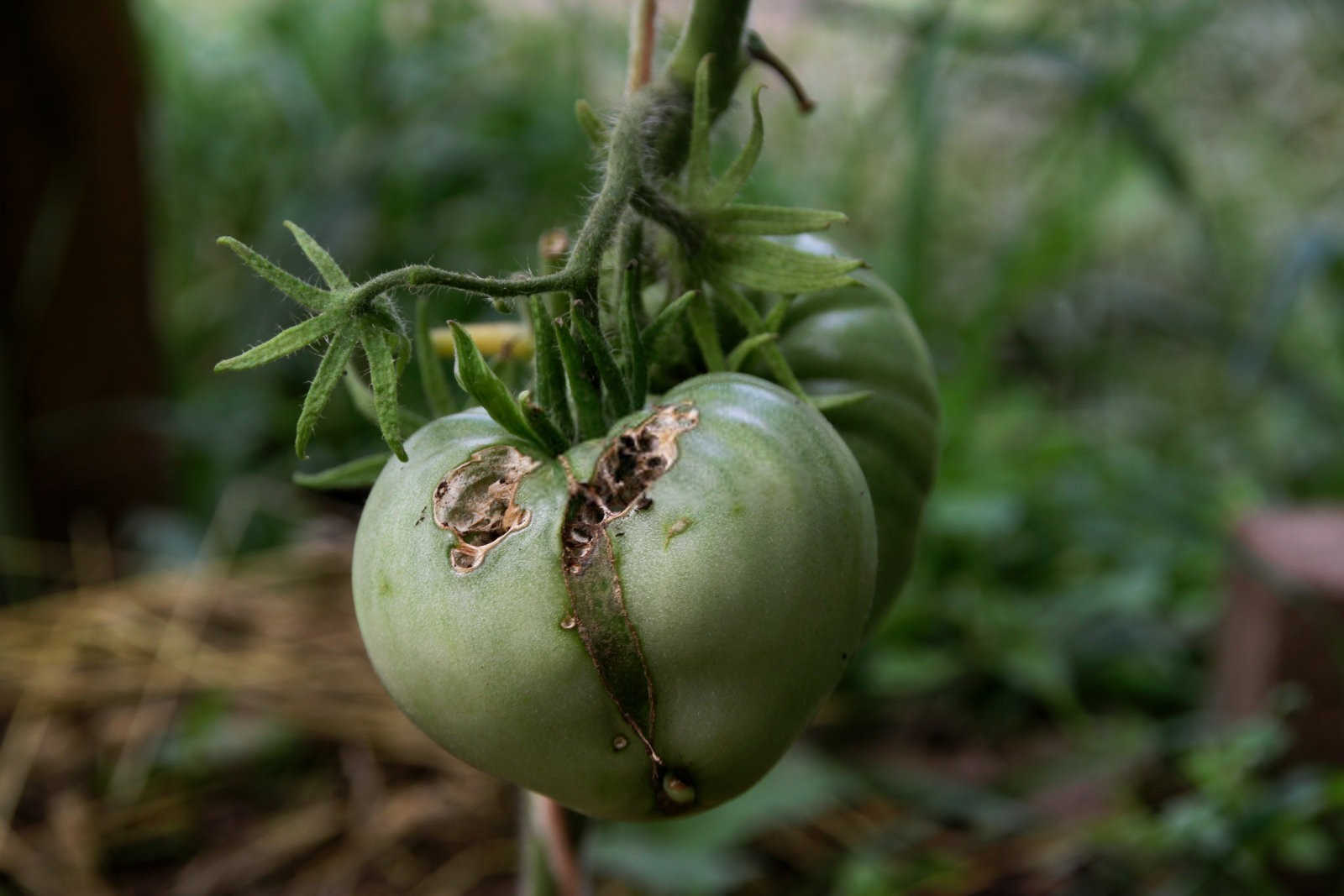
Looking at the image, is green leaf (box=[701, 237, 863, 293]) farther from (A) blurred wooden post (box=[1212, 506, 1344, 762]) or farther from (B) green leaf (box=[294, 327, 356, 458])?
(A) blurred wooden post (box=[1212, 506, 1344, 762])

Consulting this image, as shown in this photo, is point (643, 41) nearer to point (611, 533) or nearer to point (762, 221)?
point (762, 221)

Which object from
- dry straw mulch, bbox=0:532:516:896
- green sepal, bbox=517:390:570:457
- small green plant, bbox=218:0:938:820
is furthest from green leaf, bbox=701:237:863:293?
dry straw mulch, bbox=0:532:516:896

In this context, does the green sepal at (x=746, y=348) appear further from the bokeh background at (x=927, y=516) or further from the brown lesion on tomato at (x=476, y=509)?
the bokeh background at (x=927, y=516)

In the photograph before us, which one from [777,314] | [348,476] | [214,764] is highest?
[777,314]

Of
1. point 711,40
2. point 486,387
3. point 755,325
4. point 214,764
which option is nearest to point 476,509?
point 486,387

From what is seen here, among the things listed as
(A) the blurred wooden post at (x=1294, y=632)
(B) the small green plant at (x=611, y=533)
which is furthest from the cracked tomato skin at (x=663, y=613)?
(A) the blurred wooden post at (x=1294, y=632)

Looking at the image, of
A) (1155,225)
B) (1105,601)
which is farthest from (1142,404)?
(1105,601)

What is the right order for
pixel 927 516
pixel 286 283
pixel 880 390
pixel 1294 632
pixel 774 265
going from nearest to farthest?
pixel 286 283
pixel 774 265
pixel 880 390
pixel 1294 632
pixel 927 516
